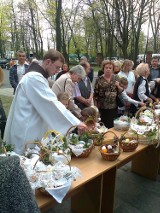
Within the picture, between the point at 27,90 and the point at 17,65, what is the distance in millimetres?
3593

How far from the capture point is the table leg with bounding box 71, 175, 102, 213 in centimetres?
238

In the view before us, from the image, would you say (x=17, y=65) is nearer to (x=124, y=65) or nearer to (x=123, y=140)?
(x=124, y=65)

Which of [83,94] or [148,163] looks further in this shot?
[83,94]

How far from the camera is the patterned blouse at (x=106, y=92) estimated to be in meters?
4.20

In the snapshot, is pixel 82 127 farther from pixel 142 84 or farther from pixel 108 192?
pixel 142 84

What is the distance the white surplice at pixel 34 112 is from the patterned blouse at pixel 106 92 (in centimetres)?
181

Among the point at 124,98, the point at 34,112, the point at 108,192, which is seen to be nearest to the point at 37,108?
the point at 34,112

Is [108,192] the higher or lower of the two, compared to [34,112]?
lower

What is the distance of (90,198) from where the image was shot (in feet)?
8.13

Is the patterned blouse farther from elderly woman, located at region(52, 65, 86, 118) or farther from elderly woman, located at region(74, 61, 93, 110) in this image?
elderly woman, located at region(52, 65, 86, 118)

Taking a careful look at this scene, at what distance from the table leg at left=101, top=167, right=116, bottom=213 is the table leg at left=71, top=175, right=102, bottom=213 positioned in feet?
0.70

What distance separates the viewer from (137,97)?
4855 mm

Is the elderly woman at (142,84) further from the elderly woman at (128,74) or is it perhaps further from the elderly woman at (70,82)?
the elderly woman at (70,82)

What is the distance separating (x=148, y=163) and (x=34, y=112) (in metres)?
1.98
